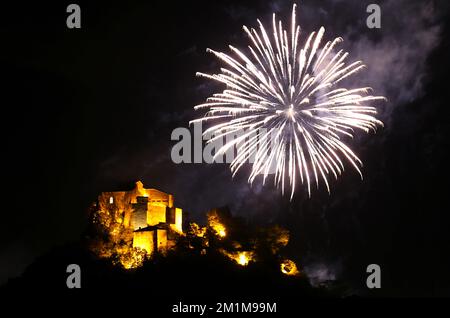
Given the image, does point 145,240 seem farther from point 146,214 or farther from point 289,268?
point 289,268

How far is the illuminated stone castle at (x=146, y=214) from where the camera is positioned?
237ft

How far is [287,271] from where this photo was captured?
75125mm

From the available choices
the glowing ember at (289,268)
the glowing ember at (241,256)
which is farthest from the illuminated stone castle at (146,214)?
the glowing ember at (289,268)

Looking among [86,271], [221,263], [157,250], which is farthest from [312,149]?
[86,271]

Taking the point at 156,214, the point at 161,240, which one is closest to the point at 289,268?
the point at 161,240

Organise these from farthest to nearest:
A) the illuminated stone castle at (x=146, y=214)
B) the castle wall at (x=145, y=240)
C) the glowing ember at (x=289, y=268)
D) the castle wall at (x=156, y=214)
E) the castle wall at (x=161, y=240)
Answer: the castle wall at (x=156, y=214) → the glowing ember at (x=289, y=268) → the illuminated stone castle at (x=146, y=214) → the castle wall at (x=145, y=240) → the castle wall at (x=161, y=240)

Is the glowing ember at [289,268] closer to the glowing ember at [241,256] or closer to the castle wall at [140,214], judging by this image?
the glowing ember at [241,256]

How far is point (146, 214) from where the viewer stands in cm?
7556

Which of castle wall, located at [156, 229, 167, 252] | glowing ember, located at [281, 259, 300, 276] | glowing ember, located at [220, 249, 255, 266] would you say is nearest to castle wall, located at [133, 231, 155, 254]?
castle wall, located at [156, 229, 167, 252]

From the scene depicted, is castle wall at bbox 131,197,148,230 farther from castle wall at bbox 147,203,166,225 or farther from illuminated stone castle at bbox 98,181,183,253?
castle wall at bbox 147,203,166,225

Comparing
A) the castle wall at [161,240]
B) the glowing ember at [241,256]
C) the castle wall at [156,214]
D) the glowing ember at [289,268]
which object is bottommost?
the glowing ember at [289,268]
